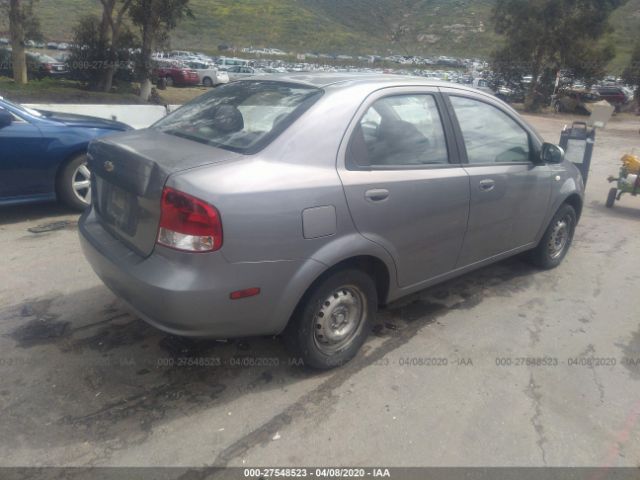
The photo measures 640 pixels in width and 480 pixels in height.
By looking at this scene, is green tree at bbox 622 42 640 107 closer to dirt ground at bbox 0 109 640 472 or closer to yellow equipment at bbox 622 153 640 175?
yellow equipment at bbox 622 153 640 175

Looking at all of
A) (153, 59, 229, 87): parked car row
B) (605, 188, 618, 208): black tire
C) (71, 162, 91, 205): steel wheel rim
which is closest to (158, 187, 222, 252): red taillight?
(71, 162, 91, 205): steel wheel rim

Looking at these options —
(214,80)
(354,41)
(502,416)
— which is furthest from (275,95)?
(354,41)

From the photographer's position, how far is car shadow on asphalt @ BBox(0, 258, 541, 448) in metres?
2.76

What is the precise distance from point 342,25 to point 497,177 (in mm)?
65620

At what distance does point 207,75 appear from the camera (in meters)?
30.5

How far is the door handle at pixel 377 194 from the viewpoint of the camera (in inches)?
119

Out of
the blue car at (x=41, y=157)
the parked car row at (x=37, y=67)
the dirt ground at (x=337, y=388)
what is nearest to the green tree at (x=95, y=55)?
the parked car row at (x=37, y=67)

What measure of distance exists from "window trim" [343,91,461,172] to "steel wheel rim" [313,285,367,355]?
73 cm

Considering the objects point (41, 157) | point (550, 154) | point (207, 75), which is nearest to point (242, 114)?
point (550, 154)

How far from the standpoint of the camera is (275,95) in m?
3.29

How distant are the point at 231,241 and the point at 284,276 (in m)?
0.35

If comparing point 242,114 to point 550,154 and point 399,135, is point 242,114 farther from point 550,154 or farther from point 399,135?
point 550,154

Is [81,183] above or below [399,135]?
below

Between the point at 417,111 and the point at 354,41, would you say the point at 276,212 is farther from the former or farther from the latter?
the point at 354,41
